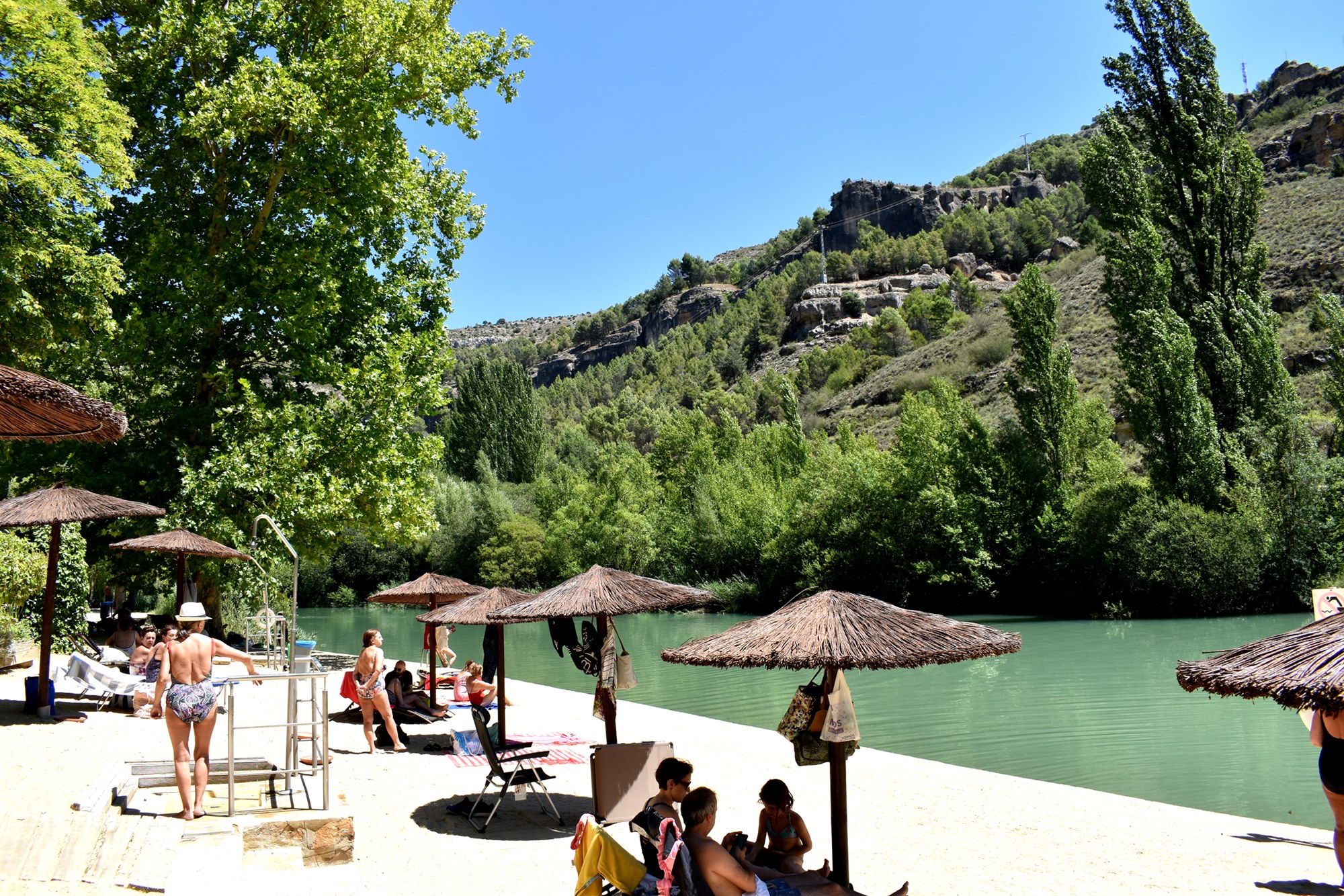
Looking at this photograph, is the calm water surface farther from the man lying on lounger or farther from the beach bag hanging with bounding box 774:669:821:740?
the man lying on lounger

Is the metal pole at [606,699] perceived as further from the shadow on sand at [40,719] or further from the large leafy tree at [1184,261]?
the large leafy tree at [1184,261]

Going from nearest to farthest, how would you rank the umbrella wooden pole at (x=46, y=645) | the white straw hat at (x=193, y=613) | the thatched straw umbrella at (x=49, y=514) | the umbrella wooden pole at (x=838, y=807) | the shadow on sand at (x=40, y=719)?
the umbrella wooden pole at (x=838, y=807)
the white straw hat at (x=193, y=613)
the shadow on sand at (x=40, y=719)
the umbrella wooden pole at (x=46, y=645)
the thatched straw umbrella at (x=49, y=514)

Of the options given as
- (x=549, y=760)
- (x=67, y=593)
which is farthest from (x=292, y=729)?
(x=67, y=593)

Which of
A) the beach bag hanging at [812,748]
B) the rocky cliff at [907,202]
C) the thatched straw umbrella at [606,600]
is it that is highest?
the rocky cliff at [907,202]

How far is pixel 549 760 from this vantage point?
10.8 metres

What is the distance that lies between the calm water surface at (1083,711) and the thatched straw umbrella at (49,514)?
614 cm

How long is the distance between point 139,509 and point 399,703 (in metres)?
4.13

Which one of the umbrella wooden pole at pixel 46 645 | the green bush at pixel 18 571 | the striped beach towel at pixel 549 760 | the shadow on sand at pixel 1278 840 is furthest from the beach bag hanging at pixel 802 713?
the green bush at pixel 18 571

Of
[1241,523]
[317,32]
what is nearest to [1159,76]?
[1241,523]

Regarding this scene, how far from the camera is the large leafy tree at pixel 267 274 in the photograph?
1588 centimetres

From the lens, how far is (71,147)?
42.9 feet

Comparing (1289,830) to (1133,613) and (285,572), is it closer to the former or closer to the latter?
(1133,613)

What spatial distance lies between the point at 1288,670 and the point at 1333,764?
3.25ft

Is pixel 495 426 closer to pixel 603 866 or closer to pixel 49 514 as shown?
pixel 49 514
